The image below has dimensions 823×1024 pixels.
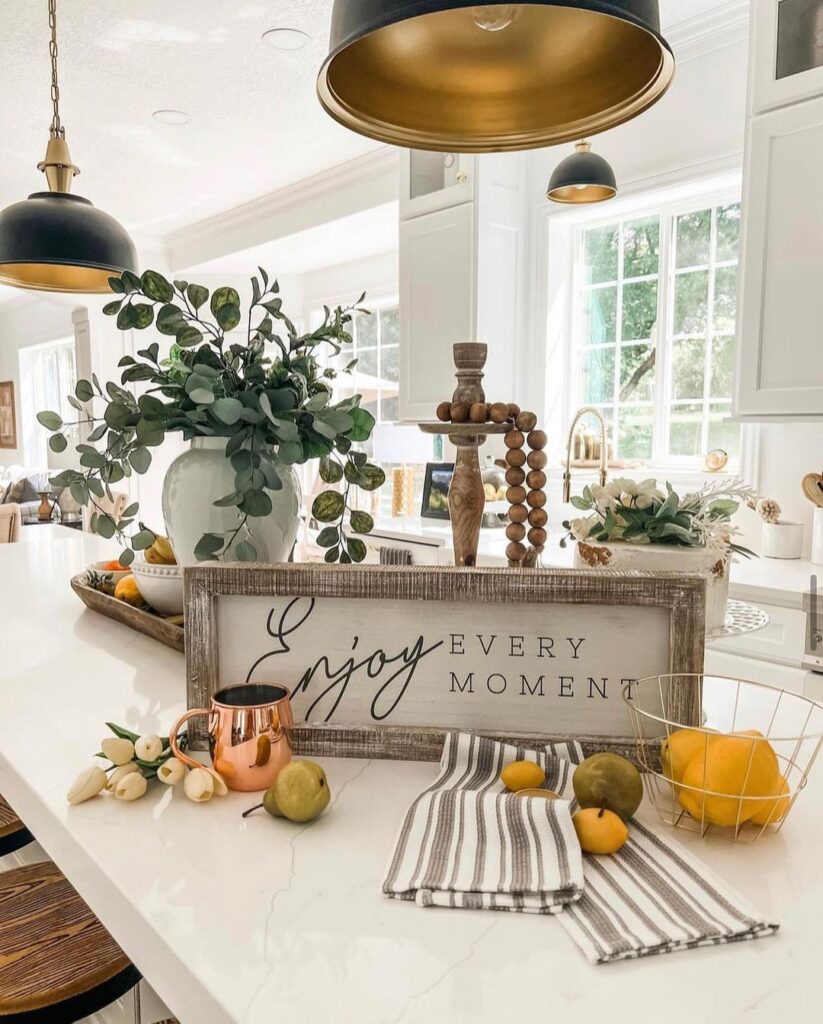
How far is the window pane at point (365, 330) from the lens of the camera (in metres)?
6.02

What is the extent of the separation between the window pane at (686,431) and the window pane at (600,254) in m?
0.72

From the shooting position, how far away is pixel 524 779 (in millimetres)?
663

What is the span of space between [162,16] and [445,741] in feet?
10.7

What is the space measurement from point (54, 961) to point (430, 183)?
3.56m

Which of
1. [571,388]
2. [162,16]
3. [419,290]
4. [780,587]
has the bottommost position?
[780,587]

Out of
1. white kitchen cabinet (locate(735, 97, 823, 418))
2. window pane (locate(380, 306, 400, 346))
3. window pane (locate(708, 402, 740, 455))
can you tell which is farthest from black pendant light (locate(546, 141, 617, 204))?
window pane (locate(380, 306, 400, 346))

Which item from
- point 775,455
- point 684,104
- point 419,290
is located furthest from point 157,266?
point 775,455

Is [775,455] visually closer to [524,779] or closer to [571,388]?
[571,388]

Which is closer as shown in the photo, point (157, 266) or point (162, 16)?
point (162, 16)

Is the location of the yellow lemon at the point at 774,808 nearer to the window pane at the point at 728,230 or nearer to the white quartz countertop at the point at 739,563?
the white quartz countertop at the point at 739,563

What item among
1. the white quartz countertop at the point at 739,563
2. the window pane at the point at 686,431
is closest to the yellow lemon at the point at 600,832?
the white quartz countertop at the point at 739,563

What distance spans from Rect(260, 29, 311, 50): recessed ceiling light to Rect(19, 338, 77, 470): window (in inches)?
256

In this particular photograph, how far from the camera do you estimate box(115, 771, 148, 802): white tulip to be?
0.67m

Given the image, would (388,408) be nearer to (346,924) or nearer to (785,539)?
(785,539)
